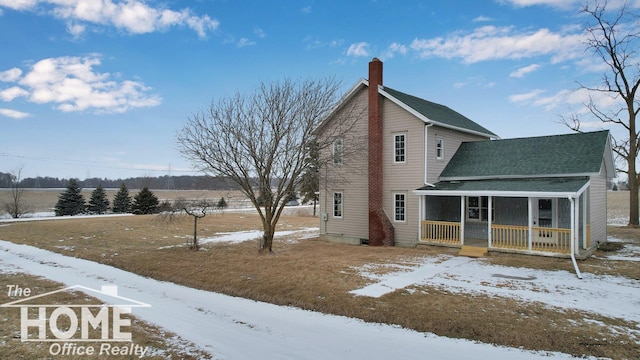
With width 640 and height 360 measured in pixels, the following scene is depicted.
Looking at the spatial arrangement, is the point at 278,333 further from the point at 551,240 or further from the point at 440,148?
the point at 440,148

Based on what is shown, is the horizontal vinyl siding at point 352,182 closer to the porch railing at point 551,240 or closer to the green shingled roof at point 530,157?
the green shingled roof at point 530,157

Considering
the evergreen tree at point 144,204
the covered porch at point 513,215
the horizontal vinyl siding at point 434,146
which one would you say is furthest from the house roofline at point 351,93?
the evergreen tree at point 144,204

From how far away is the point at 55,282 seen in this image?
10.8 meters

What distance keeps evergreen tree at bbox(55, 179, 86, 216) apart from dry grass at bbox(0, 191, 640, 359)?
18.6 m

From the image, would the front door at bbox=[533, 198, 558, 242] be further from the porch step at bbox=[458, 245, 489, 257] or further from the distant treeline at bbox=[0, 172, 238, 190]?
the distant treeline at bbox=[0, 172, 238, 190]

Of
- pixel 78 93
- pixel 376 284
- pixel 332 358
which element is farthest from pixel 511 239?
pixel 78 93

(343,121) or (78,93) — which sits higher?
(78,93)

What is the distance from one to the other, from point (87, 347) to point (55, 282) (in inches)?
244

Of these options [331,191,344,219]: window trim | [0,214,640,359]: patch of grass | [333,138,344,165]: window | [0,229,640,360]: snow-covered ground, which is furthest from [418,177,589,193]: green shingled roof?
[331,191,344,219]: window trim

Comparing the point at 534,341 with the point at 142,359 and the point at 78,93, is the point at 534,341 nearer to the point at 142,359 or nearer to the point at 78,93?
the point at 142,359

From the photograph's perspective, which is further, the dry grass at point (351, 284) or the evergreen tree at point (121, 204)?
the evergreen tree at point (121, 204)

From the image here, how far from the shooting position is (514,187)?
14523 mm

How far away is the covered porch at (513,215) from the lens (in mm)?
13562

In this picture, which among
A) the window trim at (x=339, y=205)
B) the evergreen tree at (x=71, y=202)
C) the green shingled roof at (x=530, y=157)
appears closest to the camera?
the green shingled roof at (x=530, y=157)
